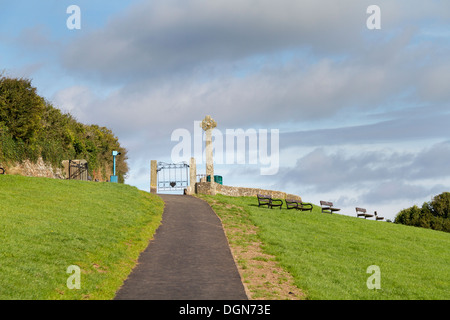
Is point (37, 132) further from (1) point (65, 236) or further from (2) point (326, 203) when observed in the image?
(2) point (326, 203)

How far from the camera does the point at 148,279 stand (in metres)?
13.6

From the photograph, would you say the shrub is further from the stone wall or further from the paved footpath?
the stone wall

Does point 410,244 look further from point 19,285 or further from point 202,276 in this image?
point 19,285

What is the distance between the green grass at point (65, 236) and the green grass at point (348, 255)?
547 centimetres

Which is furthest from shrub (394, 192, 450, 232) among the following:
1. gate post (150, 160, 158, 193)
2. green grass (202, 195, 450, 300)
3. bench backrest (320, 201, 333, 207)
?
gate post (150, 160, 158, 193)

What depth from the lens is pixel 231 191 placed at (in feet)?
143

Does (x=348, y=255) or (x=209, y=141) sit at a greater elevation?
(x=209, y=141)

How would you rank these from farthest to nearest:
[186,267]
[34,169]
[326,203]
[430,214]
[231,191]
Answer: [430,214], [231,191], [34,169], [326,203], [186,267]

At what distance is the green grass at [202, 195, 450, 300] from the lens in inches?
558

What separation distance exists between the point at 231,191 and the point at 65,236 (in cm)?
2757

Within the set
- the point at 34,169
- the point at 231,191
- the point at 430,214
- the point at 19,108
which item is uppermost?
the point at 19,108

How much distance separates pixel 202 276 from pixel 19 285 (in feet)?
16.9

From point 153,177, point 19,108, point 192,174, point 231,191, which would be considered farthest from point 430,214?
point 19,108
